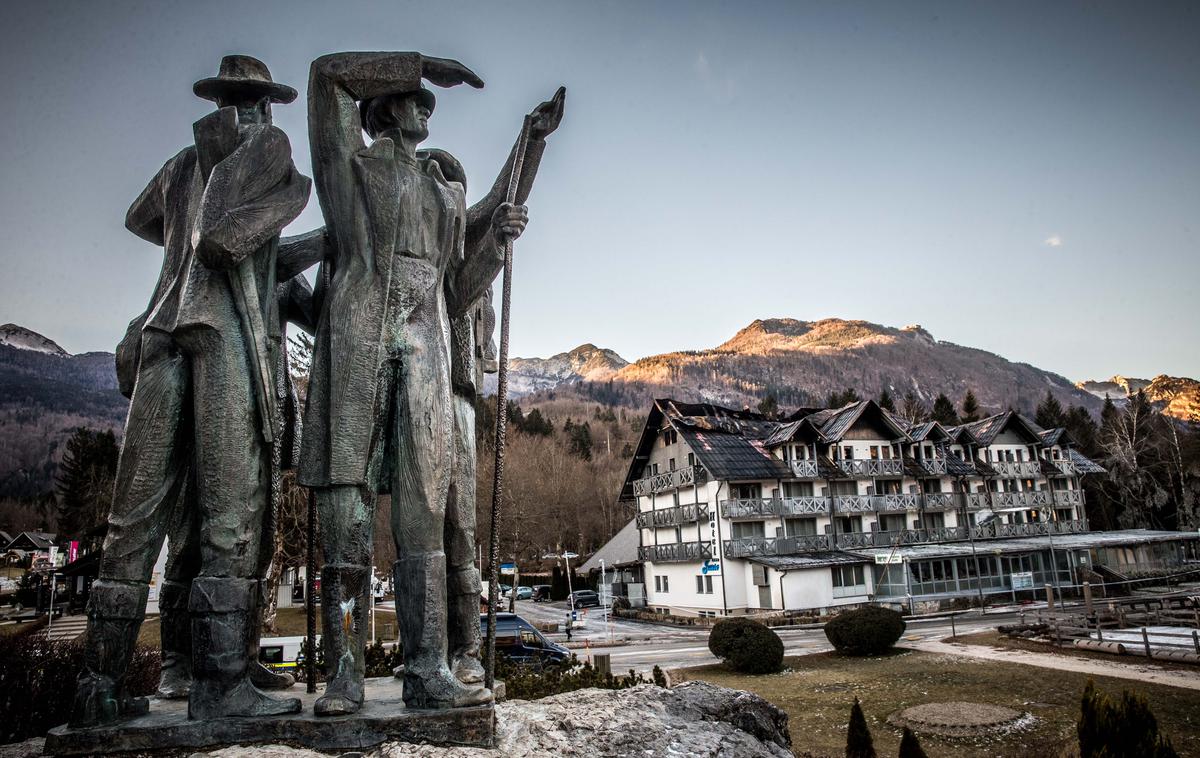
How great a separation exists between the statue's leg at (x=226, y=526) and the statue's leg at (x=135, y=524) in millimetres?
202

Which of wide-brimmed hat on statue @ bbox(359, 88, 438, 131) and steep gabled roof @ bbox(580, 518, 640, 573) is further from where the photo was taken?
steep gabled roof @ bbox(580, 518, 640, 573)

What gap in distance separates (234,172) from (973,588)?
46696mm

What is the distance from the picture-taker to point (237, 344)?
411 centimetres

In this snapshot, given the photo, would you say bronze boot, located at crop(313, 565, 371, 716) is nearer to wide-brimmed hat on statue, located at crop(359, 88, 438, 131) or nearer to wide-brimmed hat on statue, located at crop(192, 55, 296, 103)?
wide-brimmed hat on statue, located at crop(359, 88, 438, 131)

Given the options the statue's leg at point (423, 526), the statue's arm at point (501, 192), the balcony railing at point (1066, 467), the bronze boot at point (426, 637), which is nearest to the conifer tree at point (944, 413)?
the balcony railing at point (1066, 467)

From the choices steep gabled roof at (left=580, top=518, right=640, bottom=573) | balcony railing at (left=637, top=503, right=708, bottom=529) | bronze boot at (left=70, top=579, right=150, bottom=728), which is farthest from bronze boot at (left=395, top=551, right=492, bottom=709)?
steep gabled roof at (left=580, top=518, right=640, bottom=573)

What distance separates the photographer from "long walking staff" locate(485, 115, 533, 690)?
13.6 ft

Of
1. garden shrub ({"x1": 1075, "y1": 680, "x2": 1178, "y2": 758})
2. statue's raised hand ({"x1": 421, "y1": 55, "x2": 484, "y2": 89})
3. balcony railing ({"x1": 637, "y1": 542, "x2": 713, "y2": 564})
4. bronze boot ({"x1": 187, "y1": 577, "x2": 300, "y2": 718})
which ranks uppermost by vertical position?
statue's raised hand ({"x1": 421, "y1": 55, "x2": 484, "y2": 89})

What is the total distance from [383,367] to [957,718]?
Result: 14.2 m

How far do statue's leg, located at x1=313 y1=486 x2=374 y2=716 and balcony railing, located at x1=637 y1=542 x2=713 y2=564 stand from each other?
4004 cm

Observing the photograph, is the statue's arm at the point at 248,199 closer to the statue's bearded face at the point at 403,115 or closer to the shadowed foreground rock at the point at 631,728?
the statue's bearded face at the point at 403,115

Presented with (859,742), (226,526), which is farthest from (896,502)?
(226,526)

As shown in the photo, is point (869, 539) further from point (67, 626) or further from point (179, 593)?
point (179, 593)

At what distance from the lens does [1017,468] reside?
53156 mm
